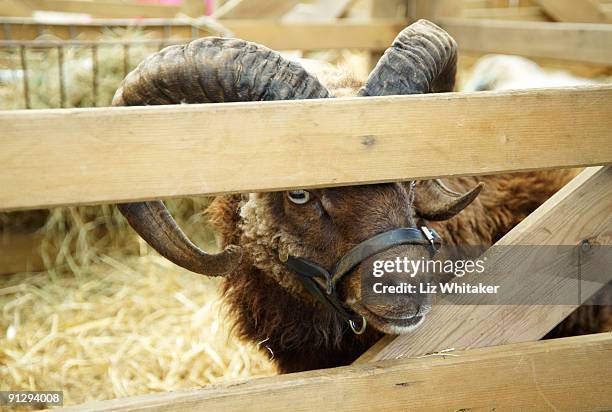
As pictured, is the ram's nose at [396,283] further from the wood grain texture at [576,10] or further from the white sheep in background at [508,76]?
the wood grain texture at [576,10]

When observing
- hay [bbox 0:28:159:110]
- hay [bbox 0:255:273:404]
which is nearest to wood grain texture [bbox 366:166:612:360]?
hay [bbox 0:255:273:404]

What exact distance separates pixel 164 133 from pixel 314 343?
169cm

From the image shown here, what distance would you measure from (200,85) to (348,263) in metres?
0.91

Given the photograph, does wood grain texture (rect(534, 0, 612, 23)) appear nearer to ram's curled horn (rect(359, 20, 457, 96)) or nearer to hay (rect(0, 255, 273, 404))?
ram's curled horn (rect(359, 20, 457, 96))

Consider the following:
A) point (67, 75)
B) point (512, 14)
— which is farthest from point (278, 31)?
point (512, 14)

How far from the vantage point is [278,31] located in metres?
5.92

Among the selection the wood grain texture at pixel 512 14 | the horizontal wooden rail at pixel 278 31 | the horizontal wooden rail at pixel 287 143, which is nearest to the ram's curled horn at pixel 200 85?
the horizontal wooden rail at pixel 287 143

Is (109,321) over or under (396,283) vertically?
under

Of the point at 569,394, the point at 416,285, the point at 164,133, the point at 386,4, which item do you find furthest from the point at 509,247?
the point at 386,4

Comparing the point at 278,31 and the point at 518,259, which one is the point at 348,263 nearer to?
the point at 518,259

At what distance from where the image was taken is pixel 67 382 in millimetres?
3822

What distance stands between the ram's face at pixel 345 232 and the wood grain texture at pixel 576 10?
181 inches

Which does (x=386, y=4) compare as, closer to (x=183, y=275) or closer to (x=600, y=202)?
(x=183, y=275)

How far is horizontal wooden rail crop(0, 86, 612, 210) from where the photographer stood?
1.64 m
